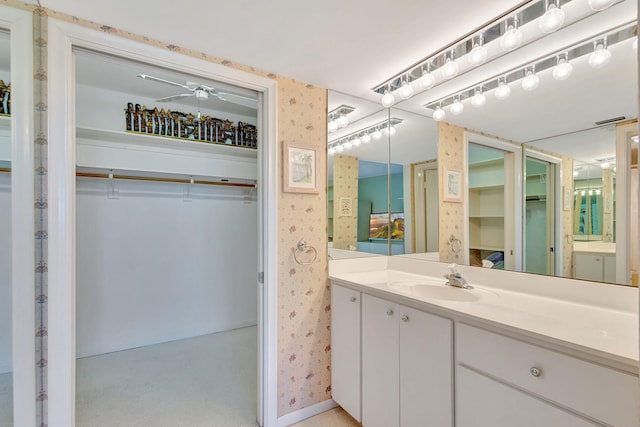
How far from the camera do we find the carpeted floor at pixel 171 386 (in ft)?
6.24

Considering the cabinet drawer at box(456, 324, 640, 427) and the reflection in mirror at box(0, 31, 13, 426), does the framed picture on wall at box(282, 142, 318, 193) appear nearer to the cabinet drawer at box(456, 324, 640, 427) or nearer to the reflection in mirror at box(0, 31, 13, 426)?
the cabinet drawer at box(456, 324, 640, 427)

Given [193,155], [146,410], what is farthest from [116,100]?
[146,410]

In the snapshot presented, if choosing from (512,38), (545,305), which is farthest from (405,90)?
(545,305)

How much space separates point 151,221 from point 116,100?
1.17 meters

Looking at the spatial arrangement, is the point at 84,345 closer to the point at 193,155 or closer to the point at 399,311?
the point at 193,155

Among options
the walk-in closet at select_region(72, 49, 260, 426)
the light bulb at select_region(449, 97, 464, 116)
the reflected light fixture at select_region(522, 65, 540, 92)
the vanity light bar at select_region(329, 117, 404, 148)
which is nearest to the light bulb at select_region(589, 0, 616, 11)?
the reflected light fixture at select_region(522, 65, 540, 92)

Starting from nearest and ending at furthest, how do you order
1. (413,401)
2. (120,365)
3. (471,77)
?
(413,401) → (471,77) → (120,365)

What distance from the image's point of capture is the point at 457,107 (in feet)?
6.21

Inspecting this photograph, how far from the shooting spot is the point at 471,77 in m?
1.73

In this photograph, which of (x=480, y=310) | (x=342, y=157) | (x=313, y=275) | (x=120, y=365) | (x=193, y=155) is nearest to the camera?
(x=480, y=310)

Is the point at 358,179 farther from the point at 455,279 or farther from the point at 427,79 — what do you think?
the point at 455,279

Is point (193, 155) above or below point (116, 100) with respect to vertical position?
below

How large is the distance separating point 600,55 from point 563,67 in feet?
0.45

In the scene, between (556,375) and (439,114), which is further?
(439,114)
